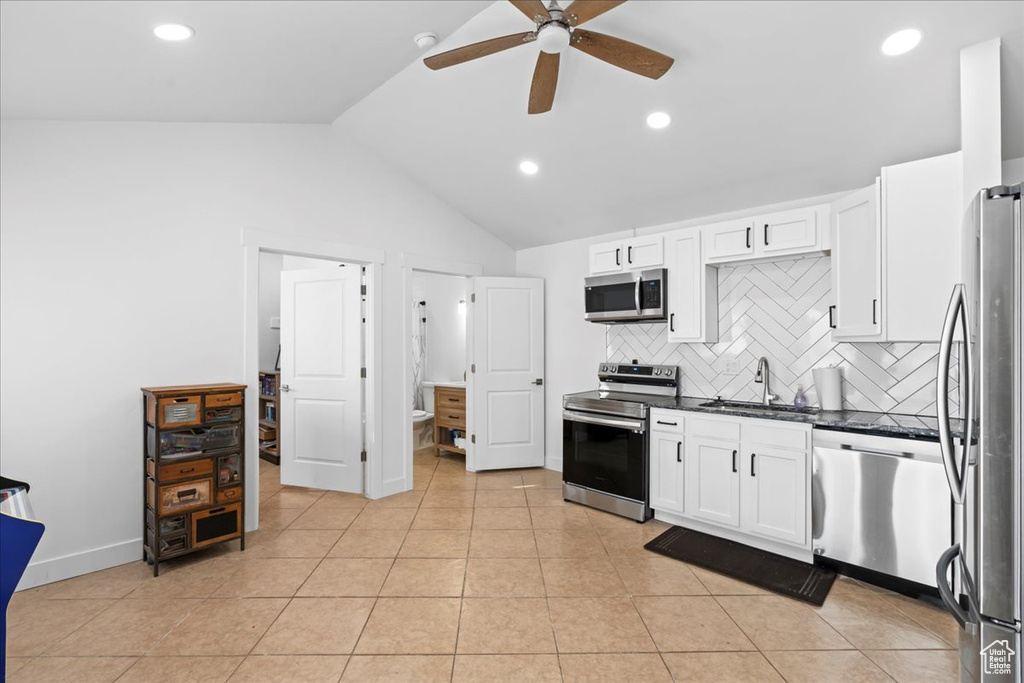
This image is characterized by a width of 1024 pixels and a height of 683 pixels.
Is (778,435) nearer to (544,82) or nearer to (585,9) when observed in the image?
(544,82)

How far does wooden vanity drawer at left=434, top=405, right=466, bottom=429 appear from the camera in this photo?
5.61m

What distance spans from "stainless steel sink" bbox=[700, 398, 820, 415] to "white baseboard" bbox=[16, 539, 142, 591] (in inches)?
154

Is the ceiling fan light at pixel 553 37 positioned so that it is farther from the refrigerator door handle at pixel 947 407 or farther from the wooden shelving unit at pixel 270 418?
the wooden shelving unit at pixel 270 418

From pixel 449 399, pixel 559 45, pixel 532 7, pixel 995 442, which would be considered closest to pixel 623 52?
pixel 559 45

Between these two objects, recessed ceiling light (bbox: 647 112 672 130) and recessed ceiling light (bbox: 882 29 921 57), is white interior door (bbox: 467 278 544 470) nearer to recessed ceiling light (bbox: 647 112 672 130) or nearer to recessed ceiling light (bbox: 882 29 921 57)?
recessed ceiling light (bbox: 647 112 672 130)

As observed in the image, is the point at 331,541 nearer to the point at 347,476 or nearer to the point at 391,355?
the point at 347,476

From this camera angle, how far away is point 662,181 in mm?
3748

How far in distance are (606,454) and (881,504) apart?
1794 mm

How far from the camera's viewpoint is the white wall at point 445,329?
21.8 ft

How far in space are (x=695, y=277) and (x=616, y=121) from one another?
1.35 m

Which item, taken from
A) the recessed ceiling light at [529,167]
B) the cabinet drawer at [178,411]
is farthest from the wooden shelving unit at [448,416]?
the cabinet drawer at [178,411]

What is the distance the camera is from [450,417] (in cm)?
576

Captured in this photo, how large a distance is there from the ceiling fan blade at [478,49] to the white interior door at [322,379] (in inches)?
92.6

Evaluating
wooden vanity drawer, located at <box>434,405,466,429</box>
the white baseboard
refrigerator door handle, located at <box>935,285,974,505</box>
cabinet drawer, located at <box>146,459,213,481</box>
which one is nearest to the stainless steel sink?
refrigerator door handle, located at <box>935,285,974,505</box>
